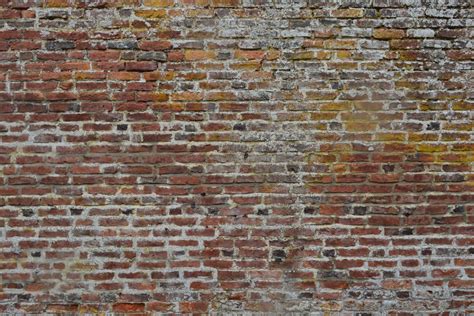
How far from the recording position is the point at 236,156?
10.2ft

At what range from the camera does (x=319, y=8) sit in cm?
306

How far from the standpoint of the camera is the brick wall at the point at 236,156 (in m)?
3.06

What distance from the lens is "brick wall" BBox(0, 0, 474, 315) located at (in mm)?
3059

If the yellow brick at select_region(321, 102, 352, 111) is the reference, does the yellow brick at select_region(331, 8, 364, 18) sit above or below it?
above

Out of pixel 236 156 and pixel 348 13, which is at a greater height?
pixel 348 13

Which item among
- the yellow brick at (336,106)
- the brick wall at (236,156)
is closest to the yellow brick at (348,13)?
the brick wall at (236,156)

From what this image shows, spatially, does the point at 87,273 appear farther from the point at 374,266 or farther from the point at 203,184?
the point at 374,266

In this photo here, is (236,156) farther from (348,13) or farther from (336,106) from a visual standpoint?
(348,13)

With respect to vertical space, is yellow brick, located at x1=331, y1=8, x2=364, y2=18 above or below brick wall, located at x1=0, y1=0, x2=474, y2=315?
above

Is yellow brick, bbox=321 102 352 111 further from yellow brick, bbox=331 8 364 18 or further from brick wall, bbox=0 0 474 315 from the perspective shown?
yellow brick, bbox=331 8 364 18

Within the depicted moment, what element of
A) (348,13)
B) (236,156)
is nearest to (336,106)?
(348,13)

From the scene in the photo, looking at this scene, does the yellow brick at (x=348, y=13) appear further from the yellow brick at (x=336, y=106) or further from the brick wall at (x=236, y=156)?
the yellow brick at (x=336, y=106)

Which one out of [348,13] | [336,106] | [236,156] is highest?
[348,13]

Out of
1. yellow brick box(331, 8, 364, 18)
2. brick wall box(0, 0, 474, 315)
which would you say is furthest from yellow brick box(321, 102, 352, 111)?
yellow brick box(331, 8, 364, 18)
